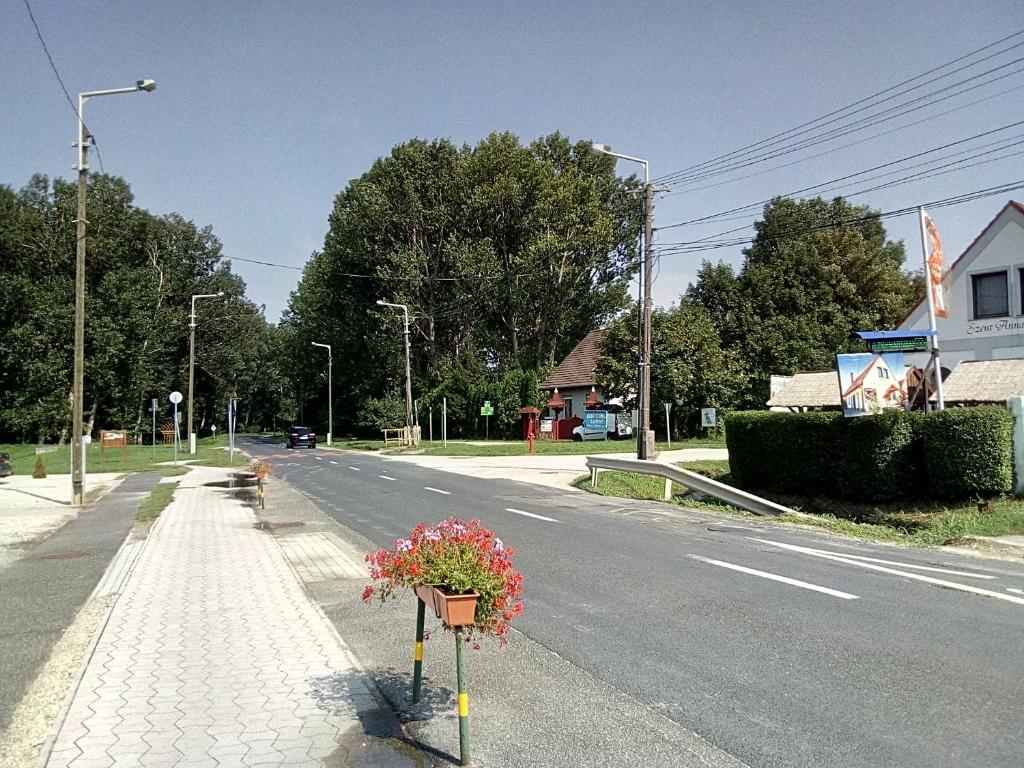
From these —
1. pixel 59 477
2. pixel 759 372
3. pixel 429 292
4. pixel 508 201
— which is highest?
pixel 508 201

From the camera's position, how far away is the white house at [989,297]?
2766cm

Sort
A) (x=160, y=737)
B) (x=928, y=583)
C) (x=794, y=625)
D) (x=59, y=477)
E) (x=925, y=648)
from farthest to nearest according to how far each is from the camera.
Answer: (x=59, y=477)
(x=928, y=583)
(x=794, y=625)
(x=925, y=648)
(x=160, y=737)

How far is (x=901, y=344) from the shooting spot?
16906mm

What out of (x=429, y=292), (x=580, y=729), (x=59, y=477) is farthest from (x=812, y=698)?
(x=429, y=292)

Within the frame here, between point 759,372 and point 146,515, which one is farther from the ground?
point 759,372

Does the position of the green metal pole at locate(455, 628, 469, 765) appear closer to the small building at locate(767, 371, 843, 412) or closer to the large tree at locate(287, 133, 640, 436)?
the small building at locate(767, 371, 843, 412)

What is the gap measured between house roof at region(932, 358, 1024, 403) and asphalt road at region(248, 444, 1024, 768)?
1466cm

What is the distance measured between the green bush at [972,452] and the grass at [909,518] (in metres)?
0.32

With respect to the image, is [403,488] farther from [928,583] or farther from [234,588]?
[928,583]

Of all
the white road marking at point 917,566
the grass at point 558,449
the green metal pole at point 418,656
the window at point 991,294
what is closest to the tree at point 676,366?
the grass at point 558,449

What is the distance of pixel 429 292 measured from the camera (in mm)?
57844

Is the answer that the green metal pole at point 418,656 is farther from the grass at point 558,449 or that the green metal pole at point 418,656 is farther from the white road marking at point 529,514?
the grass at point 558,449

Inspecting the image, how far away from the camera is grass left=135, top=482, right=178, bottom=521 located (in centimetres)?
1623

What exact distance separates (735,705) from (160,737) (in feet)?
11.1
